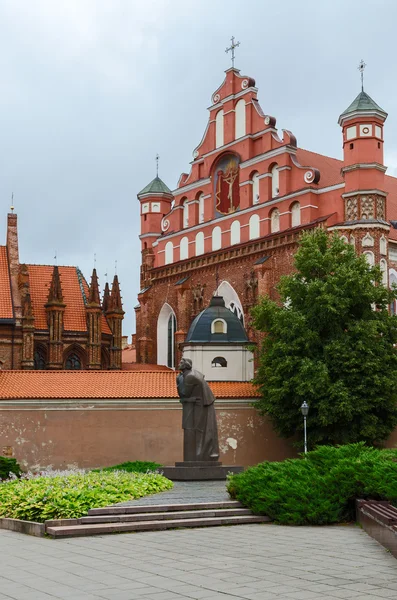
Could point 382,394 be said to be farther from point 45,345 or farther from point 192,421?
point 45,345

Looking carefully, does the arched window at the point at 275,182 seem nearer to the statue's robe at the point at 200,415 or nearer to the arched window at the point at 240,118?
the arched window at the point at 240,118

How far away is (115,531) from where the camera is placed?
13.1 m

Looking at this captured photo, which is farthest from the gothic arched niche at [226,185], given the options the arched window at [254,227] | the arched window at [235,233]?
the arched window at [254,227]

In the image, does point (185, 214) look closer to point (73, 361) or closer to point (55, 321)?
point (55, 321)

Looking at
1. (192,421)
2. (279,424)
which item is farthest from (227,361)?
(192,421)

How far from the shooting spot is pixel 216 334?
37.3 metres

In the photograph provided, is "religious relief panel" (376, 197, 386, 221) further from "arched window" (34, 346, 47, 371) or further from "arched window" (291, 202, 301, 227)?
"arched window" (34, 346, 47, 371)

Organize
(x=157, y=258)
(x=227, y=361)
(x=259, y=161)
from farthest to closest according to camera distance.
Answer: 1. (x=157, y=258)
2. (x=259, y=161)
3. (x=227, y=361)

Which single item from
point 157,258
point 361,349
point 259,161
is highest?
point 259,161

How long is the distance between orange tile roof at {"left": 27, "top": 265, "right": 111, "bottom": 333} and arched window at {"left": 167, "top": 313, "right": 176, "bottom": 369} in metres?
3.51

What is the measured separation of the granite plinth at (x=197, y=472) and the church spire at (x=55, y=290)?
82.0 ft

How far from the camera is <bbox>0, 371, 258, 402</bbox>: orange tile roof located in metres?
29.3

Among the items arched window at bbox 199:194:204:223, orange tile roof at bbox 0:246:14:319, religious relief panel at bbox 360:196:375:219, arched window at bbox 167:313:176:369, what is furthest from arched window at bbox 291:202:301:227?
orange tile roof at bbox 0:246:14:319

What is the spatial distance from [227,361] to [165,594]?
93.8 feet
